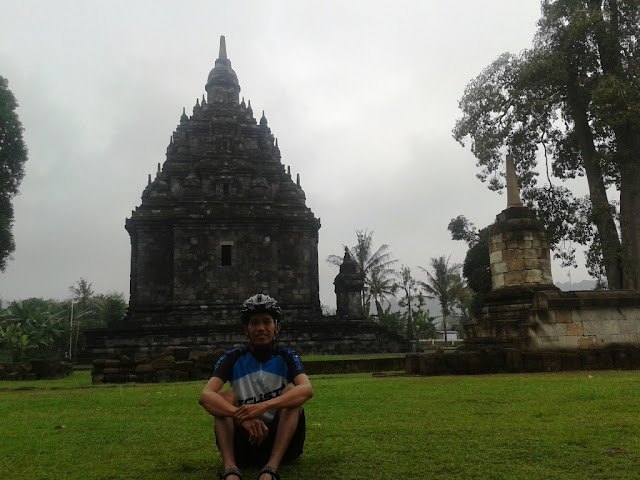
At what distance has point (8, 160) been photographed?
29672mm

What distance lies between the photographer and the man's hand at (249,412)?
3.42m

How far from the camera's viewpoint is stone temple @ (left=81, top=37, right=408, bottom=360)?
2419 cm

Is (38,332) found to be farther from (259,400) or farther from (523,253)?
(259,400)

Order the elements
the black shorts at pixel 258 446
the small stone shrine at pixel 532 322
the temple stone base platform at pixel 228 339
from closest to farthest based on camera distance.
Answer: the black shorts at pixel 258 446
the small stone shrine at pixel 532 322
the temple stone base platform at pixel 228 339

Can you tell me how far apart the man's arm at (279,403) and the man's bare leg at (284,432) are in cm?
7

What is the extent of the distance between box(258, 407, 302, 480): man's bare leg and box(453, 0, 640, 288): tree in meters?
17.3

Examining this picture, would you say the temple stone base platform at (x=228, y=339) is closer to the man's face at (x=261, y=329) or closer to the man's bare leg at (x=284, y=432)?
the man's face at (x=261, y=329)

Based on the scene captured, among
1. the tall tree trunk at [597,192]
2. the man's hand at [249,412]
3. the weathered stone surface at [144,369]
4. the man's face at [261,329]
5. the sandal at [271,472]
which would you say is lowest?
the sandal at [271,472]

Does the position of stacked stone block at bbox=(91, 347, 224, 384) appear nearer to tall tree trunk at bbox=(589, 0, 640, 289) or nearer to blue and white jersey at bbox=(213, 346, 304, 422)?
blue and white jersey at bbox=(213, 346, 304, 422)

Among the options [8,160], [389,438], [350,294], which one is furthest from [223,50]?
[389,438]

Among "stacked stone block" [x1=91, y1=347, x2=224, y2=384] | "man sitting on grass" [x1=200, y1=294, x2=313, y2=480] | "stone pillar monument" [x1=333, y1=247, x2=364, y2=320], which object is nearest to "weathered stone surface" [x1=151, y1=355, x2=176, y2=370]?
"stacked stone block" [x1=91, y1=347, x2=224, y2=384]

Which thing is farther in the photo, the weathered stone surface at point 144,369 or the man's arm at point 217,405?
the weathered stone surface at point 144,369

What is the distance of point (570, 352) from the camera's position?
38.1ft

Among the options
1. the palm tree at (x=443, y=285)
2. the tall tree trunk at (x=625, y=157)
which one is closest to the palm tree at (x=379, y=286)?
the palm tree at (x=443, y=285)
